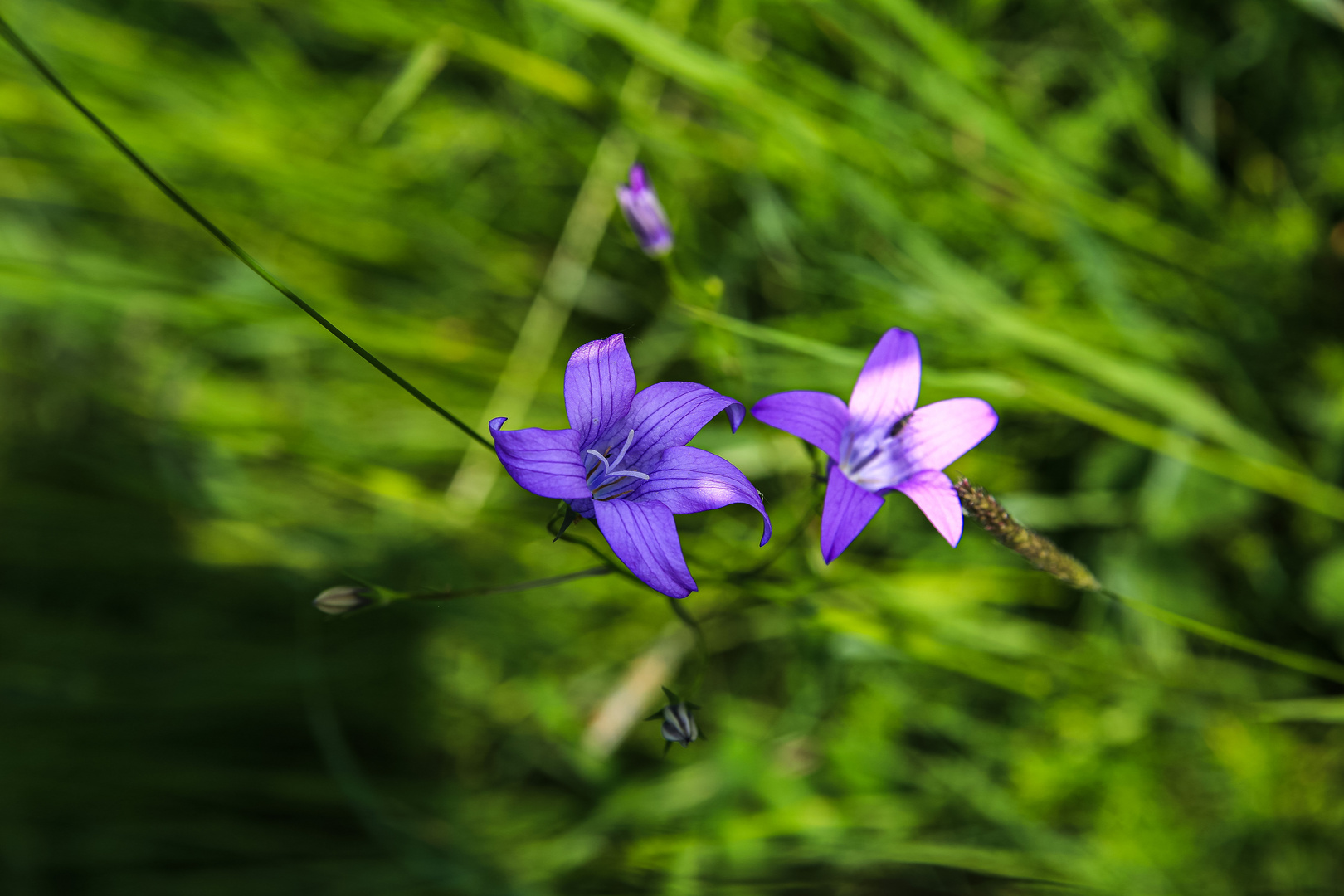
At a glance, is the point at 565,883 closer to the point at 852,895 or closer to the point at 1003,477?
the point at 852,895

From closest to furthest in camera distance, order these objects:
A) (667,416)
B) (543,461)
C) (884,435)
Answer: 1. (543,461)
2. (667,416)
3. (884,435)

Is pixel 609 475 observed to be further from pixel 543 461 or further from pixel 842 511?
pixel 842 511

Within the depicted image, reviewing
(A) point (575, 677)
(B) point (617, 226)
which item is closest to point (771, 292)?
(B) point (617, 226)

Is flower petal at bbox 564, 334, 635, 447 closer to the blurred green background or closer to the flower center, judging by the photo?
the flower center

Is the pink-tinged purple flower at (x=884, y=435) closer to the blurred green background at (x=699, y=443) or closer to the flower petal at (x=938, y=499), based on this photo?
the flower petal at (x=938, y=499)

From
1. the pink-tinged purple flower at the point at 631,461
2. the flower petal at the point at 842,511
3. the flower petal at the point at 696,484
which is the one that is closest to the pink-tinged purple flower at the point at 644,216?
the pink-tinged purple flower at the point at 631,461

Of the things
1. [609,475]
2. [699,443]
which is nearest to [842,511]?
[609,475]

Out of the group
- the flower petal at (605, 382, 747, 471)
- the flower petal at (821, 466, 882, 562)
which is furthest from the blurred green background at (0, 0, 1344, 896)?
the flower petal at (821, 466, 882, 562)
